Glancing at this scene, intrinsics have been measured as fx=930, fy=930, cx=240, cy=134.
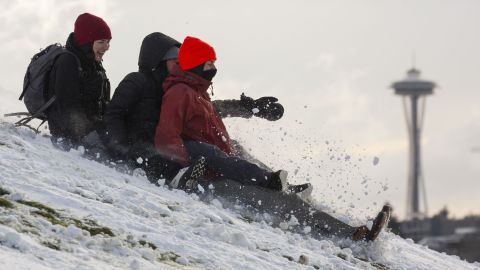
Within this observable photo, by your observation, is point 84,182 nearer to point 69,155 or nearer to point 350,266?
point 69,155

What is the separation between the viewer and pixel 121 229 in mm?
6754

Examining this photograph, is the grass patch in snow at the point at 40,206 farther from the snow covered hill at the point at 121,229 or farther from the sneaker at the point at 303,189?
the sneaker at the point at 303,189

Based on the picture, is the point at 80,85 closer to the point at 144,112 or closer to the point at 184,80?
the point at 144,112

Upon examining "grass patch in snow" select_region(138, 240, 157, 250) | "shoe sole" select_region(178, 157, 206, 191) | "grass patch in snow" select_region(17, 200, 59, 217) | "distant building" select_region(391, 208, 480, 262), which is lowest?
"grass patch in snow" select_region(138, 240, 157, 250)

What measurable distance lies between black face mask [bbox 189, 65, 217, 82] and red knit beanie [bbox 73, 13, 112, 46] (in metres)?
1.03

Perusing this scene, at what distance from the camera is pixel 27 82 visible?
977 cm

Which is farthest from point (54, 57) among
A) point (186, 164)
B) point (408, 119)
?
point (408, 119)

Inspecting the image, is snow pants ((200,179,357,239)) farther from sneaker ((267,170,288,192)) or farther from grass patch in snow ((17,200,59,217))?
grass patch in snow ((17,200,59,217))

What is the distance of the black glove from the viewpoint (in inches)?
416

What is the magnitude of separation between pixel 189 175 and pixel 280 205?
0.92 meters

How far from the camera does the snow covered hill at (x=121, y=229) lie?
6.13m

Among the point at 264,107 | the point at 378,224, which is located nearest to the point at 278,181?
the point at 378,224

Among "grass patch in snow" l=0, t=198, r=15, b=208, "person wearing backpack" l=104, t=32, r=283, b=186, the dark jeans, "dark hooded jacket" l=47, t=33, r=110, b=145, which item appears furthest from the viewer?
"dark hooded jacket" l=47, t=33, r=110, b=145

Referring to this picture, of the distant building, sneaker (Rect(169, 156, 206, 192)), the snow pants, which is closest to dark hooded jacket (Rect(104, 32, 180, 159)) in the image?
sneaker (Rect(169, 156, 206, 192))
